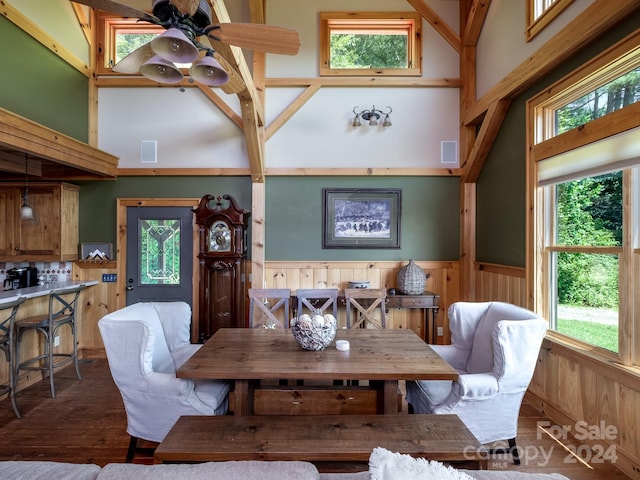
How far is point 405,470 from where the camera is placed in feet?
2.64

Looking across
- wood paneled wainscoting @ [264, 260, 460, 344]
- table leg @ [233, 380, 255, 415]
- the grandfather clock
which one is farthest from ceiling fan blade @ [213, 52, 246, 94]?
wood paneled wainscoting @ [264, 260, 460, 344]

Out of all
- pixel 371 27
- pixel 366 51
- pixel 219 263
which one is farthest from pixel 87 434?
pixel 371 27

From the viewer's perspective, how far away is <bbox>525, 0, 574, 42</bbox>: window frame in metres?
2.58

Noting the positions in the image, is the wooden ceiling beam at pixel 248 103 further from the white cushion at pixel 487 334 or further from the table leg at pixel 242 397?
the white cushion at pixel 487 334

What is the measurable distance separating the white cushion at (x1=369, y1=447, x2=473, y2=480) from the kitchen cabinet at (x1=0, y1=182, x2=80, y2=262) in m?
4.61

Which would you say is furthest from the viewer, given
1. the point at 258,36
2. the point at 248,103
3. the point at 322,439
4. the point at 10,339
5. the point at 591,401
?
the point at 248,103

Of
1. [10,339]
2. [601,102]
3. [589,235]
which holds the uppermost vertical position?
[601,102]

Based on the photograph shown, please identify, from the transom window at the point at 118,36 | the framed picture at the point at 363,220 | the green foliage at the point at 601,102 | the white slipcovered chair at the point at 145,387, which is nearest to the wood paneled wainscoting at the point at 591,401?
the green foliage at the point at 601,102

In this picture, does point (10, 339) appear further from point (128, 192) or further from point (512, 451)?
point (512, 451)

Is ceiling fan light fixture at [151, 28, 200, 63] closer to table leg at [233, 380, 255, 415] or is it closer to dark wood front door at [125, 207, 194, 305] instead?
table leg at [233, 380, 255, 415]

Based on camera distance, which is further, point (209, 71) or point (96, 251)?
point (96, 251)

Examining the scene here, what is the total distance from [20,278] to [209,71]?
370 cm

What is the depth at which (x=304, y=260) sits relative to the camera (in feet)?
14.0

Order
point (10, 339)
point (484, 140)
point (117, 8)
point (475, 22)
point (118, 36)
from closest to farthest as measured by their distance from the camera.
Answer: point (117, 8)
point (10, 339)
point (484, 140)
point (475, 22)
point (118, 36)
